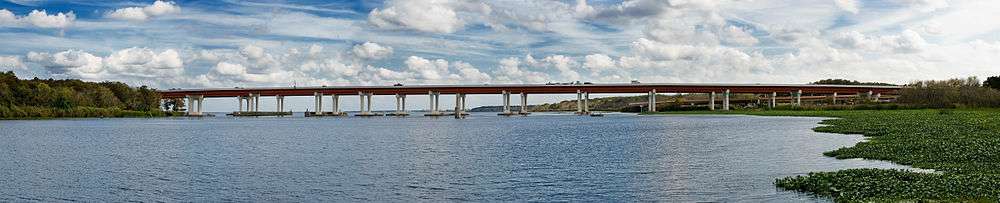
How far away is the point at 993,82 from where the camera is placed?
172m

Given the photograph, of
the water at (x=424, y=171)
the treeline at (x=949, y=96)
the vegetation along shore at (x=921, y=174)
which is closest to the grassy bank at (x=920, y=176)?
the vegetation along shore at (x=921, y=174)

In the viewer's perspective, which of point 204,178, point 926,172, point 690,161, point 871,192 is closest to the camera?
point 871,192

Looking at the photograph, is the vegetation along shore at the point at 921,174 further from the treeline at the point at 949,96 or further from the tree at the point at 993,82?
the tree at the point at 993,82

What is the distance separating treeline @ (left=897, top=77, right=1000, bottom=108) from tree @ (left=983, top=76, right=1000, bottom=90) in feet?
35.7

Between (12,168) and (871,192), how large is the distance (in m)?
42.4

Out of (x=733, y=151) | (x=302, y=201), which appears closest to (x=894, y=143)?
(x=733, y=151)

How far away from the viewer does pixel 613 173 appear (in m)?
38.3

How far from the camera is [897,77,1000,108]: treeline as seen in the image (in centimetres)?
14350

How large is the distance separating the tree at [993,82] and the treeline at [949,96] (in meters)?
10.9

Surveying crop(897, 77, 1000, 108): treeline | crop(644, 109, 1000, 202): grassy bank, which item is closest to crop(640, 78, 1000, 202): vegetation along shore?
crop(644, 109, 1000, 202): grassy bank

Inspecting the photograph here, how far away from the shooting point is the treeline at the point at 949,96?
14350 cm

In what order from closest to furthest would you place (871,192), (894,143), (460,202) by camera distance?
(871,192) < (460,202) < (894,143)

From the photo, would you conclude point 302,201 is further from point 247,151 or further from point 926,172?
point 247,151

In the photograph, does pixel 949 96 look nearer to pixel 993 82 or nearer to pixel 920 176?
pixel 993 82
